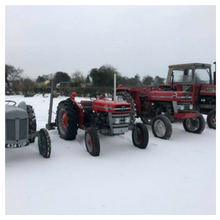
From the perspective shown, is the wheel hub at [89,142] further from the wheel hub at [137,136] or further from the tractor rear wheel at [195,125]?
the tractor rear wheel at [195,125]

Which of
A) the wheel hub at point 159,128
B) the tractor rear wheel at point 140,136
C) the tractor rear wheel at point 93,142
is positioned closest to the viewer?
the tractor rear wheel at point 93,142

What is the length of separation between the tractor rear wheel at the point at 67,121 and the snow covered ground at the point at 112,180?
0.92 feet

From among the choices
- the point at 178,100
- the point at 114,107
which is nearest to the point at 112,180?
the point at 114,107

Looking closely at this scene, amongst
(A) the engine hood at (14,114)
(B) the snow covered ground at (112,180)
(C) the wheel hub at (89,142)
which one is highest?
(A) the engine hood at (14,114)

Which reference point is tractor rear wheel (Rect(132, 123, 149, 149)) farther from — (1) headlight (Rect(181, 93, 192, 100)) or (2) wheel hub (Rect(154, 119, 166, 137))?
(1) headlight (Rect(181, 93, 192, 100))

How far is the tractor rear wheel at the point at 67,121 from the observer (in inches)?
180

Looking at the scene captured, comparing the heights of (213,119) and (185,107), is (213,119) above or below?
below

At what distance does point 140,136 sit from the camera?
14.3ft

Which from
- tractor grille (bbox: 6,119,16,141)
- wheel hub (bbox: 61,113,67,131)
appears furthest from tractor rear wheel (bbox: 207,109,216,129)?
tractor grille (bbox: 6,119,16,141)

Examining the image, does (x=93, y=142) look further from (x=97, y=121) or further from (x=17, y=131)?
(x=17, y=131)

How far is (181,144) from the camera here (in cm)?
473

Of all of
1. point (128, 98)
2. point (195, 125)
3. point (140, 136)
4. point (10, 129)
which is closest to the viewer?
point (10, 129)

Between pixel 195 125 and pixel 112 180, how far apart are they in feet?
13.0

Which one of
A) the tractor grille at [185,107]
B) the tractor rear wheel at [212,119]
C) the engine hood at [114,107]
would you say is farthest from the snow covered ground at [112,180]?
the tractor rear wheel at [212,119]
